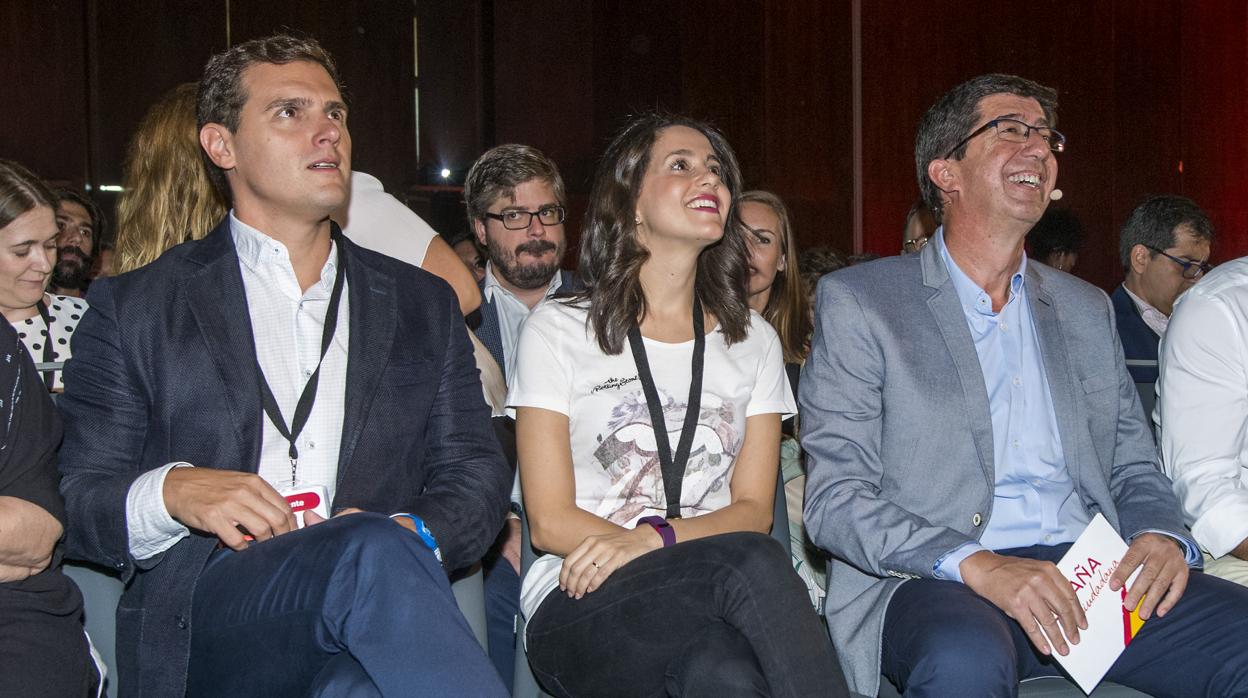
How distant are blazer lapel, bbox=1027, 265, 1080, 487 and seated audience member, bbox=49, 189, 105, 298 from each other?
3.56m

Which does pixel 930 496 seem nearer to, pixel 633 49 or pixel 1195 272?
pixel 1195 272

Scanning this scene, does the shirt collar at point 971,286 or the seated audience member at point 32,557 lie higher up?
the shirt collar at point 971,286

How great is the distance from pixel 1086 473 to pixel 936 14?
19.0 ft

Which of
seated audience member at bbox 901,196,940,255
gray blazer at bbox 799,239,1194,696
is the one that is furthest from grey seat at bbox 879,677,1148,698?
seated audience member at bbox 901,196,940,255

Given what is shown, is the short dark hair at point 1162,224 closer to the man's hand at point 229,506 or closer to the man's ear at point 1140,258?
the man's ear at point 1140,258

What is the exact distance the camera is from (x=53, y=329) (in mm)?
3586


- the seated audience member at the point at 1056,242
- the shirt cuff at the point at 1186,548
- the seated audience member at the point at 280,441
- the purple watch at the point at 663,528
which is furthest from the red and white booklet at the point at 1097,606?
the seated audience member at the point at 1056,242

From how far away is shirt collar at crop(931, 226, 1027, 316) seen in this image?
225 cm

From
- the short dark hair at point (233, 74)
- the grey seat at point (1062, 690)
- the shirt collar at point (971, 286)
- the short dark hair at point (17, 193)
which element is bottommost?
the grey seat at point (1062, 690)

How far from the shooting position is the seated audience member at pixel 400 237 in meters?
2.79

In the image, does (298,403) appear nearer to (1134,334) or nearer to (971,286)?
(971,286)

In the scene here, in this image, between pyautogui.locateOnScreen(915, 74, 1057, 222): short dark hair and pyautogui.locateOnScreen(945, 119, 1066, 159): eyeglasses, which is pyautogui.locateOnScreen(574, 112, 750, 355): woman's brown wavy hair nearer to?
pyautogui.locateOnScreen(915, 74, 1057, 222): short dark hair

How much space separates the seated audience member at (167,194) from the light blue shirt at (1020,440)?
1.63m

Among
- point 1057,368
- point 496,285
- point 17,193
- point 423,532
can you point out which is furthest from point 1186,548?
point 17,193
